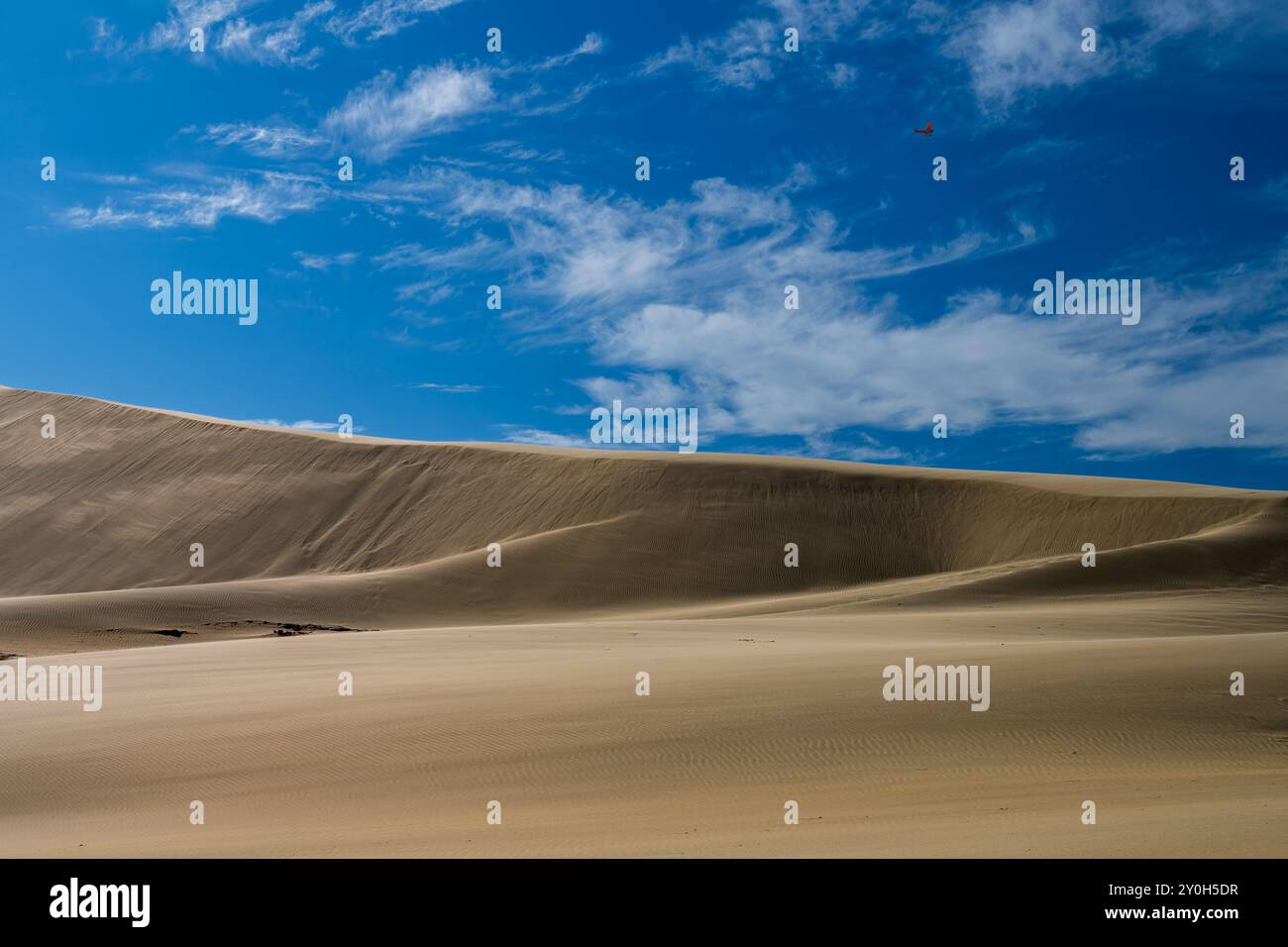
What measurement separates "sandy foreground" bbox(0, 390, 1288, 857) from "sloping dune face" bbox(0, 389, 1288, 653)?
0.25 m

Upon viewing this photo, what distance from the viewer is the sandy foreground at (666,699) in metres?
7.54

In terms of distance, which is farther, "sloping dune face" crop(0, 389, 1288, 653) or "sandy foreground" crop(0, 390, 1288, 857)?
"sloping dune face" crop(0, 389, 1288, 653)

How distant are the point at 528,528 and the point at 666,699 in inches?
1487

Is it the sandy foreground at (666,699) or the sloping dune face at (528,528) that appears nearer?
the sandy foreground at (666,699)

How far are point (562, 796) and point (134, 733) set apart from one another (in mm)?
5483

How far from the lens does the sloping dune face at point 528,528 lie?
36625 mm

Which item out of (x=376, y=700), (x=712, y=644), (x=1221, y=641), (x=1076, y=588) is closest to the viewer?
(x=376, y=700)

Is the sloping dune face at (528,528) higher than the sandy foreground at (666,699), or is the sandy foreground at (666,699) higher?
the sloping dune face at (528,528)

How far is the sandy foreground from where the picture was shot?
754 cm

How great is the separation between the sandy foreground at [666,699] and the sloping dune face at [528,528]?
249mm

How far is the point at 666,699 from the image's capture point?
476 inches
